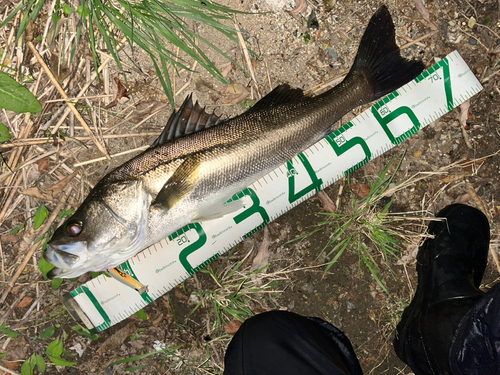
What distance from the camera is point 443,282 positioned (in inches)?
134

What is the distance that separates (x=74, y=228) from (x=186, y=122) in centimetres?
124

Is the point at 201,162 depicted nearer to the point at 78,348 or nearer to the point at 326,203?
the point at 326,203

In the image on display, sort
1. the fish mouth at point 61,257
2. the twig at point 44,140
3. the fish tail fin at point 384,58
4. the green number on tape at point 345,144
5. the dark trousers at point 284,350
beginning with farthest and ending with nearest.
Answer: the twig at point 44,140 → the green number on tape at point 345,144 → the fish tail fin at point 384,58 → the dark trousers at point 284,350 → the fish mouth at point 61,257

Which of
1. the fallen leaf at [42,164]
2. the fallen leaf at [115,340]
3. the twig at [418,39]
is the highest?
the fallen leaf at [42,164]

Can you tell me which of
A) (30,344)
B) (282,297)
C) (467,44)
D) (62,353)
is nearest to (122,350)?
(62,353)

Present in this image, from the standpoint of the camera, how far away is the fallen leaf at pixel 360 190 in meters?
3.49

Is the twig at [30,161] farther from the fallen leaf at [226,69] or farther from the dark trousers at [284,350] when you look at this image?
the dark trousers at [284,350]

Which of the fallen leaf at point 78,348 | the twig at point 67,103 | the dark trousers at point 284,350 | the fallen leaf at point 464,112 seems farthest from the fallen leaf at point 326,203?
the fallen leaf at point 78,348

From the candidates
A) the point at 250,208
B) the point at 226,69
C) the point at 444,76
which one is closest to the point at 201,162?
the point at 250,208

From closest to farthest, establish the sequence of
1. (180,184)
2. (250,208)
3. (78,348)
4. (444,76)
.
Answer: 1. (180,184)
2. (250,208)
3. (444,76)
4. (78,348)

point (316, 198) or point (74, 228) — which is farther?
point (316, 198)

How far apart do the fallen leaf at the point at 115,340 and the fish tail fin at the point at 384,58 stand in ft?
10.9

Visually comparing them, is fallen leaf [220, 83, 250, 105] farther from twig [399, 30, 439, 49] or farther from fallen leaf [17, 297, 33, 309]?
fallen leaf [17, 297, 33, 309]

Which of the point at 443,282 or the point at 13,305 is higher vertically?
the point at 13,305
